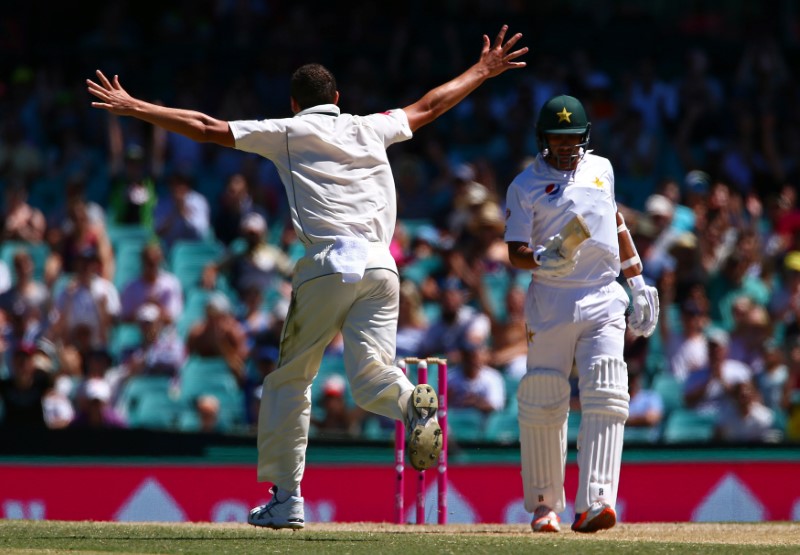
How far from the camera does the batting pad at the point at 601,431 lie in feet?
22.9

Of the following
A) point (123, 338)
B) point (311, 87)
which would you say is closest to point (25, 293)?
point (123, 338)

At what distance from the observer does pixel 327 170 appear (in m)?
6.82

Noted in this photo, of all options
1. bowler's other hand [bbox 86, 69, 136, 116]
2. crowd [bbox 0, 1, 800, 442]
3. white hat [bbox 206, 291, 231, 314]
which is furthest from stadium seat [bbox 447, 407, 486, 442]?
bowler's other hand [bbox 86, 69, 136, 116]

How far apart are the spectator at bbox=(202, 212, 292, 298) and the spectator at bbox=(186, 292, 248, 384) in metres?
0.62

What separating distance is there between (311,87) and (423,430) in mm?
1740

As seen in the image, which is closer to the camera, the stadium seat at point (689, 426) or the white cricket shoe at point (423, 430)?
the white cricket shoe at point (423, 430)

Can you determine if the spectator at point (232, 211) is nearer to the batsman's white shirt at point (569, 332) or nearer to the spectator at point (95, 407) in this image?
the spectator at point (95, 407)

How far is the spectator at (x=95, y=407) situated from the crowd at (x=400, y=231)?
2 cm

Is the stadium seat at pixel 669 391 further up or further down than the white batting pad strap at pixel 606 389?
further down

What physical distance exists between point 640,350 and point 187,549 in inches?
257

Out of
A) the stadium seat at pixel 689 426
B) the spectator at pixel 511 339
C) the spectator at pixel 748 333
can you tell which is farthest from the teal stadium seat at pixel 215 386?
the spectator at pixel 748 333

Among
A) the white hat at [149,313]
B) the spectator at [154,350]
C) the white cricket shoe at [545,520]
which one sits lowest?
the white cricket shoe at [545,520]

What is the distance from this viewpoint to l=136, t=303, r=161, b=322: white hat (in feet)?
41.7

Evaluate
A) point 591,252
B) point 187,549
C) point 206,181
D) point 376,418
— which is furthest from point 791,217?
point 187,549
